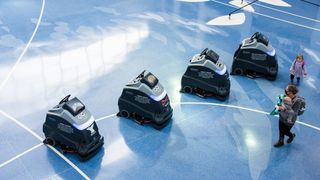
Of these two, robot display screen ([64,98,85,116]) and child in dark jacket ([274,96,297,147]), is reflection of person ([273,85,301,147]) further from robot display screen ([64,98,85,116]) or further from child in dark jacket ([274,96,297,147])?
robot display screen ([64,98,85,116])

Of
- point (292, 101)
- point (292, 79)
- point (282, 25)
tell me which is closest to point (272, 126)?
point (292, 101)

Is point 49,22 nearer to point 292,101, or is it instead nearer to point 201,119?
point 201,119

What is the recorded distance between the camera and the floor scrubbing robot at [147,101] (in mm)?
8352

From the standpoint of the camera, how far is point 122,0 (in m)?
16.5

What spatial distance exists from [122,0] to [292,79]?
8829 mm

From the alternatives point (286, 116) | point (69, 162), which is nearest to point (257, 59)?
point (286, 116)

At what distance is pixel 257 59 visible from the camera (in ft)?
34.6

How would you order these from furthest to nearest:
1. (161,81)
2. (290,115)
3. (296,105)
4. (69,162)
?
(161,81)
(69,162)
(290,115)
(296,105)

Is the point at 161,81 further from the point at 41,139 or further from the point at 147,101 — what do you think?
the point at 41,139

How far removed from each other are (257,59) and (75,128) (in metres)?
5.64

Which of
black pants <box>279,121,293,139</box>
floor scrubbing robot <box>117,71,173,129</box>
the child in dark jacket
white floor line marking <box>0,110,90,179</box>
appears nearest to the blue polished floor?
white floor line marking <box>0,110,90,179</box>

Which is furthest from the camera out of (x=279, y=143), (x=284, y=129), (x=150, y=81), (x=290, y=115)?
(x=150, y=81)

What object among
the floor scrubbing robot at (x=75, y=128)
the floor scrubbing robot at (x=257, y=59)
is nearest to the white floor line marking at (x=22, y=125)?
the floor scrubbing robot at (x=75, y=128)

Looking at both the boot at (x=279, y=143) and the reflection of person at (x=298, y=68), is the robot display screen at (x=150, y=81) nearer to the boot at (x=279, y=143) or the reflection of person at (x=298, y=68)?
the boot at (x=279, y=143)
